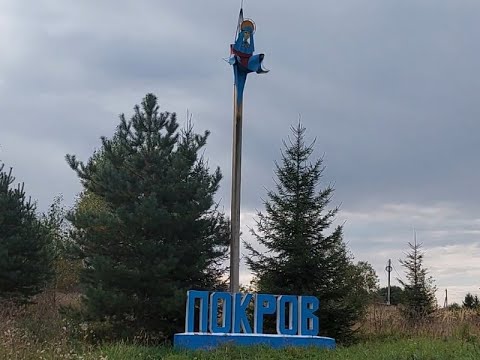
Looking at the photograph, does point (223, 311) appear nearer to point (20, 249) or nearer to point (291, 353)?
point (291, 353)

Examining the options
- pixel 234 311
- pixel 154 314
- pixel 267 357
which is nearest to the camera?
pixel 267 357

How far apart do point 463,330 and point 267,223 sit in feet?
16.4

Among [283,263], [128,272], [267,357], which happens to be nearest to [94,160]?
[128,272]

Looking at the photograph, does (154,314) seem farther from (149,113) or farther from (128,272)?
(149,113)

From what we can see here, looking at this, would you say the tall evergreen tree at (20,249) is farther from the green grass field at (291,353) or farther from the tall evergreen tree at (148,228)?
the green grass field at (291,353)

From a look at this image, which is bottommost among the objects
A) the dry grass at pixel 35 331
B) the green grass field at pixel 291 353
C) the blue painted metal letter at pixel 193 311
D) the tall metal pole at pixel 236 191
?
the green grass field at pixel 291 353

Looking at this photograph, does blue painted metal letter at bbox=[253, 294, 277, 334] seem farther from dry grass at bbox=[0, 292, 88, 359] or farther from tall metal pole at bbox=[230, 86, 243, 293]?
dry grass at bbox=[0, 292, 88, 359]

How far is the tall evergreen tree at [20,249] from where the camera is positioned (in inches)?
649

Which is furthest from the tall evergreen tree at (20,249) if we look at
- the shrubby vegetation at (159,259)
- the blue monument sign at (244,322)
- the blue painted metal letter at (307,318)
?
the blue painted metal letter at (307,318)

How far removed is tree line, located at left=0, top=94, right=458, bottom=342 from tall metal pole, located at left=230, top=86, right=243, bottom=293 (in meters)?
0.52

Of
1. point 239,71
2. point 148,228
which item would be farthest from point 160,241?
point 239,71

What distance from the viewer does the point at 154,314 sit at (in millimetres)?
13352

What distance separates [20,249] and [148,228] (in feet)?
16.8

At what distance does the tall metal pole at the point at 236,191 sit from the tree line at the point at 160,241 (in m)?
0.52
